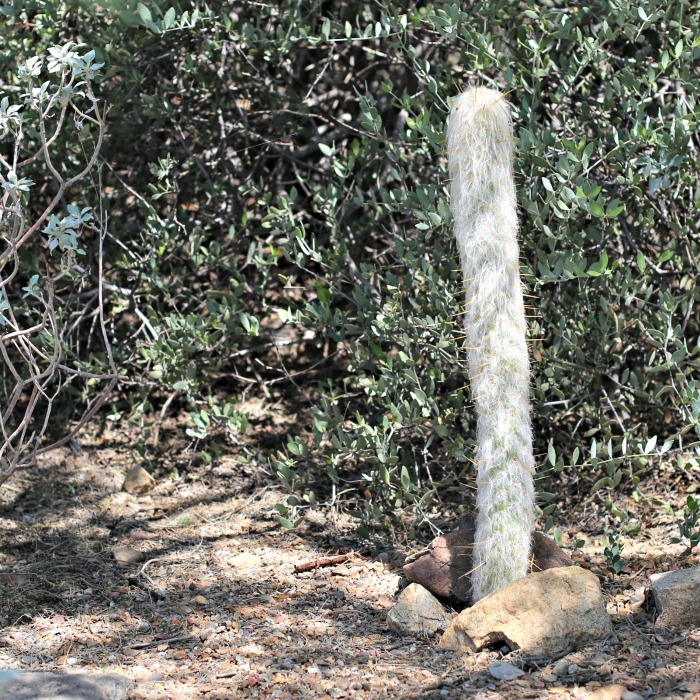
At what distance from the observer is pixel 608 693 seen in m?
2.64

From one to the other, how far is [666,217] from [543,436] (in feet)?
3.63

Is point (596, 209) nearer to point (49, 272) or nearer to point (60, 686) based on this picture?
point (60, 686)

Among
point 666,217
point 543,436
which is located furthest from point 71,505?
point 666,217

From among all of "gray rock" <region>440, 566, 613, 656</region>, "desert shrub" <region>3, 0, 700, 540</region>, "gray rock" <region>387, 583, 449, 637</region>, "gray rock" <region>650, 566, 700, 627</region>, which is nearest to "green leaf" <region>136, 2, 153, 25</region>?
"desert shrub" <region>3, 0, 700, 540</region>

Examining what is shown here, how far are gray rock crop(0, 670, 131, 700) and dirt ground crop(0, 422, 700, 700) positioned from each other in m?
0.10

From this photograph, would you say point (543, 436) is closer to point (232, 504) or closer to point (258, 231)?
point (232, 504)

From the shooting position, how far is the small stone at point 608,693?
8.62ft

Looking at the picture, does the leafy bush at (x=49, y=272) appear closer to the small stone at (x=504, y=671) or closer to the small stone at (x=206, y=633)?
the small stone at (x=206, y=633)

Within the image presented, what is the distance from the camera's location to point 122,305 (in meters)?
4.88

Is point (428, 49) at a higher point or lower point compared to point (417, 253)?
higher

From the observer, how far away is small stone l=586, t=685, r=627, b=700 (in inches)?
103

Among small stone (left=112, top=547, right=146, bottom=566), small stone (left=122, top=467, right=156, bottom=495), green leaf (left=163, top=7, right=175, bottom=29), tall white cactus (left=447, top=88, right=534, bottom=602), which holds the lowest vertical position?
small stone (left=112, top=547, right=146, bottom=566)

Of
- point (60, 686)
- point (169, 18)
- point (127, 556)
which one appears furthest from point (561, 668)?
point (169, 18)

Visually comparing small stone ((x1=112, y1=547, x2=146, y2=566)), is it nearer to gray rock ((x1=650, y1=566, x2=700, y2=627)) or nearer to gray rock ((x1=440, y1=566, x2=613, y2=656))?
gray rock ((x1=440, y1=566, x2=613, y2=656))
